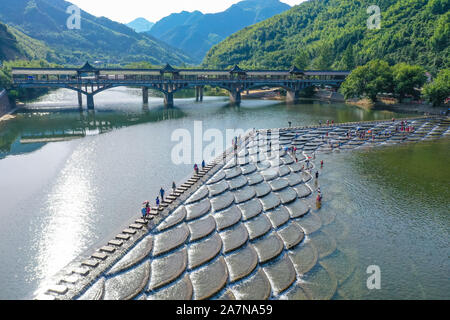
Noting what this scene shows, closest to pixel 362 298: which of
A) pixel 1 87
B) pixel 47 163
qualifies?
pixel 47 163

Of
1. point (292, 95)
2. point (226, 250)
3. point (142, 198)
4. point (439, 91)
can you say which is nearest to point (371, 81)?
point (439, 91)

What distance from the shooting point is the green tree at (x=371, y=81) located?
128125 mm

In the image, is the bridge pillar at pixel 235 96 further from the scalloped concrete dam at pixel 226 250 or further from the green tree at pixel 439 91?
the scalloped concrete dam at pixel 226 250

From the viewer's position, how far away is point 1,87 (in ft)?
377

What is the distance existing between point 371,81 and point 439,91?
90.3 feet

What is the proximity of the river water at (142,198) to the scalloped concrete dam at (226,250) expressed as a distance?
2132mm

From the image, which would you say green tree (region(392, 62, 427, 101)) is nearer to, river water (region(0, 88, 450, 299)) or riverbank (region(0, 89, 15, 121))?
river water (region(0, 88, 450, 299))

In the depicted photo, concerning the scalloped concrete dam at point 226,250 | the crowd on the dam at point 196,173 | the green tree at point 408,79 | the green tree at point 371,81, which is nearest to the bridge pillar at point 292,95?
the green tree at point 371,81

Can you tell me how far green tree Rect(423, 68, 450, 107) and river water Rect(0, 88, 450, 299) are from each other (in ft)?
130

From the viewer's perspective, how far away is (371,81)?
131500 millimetres

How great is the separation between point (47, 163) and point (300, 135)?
56674 mm

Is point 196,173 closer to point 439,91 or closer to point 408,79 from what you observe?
point 439,91
